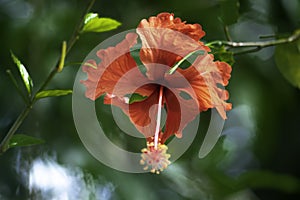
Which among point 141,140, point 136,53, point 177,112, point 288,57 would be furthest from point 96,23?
point 141,140

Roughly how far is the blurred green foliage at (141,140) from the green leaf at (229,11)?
424 millimetres

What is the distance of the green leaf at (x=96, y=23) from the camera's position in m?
0.65

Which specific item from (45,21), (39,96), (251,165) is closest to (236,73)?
(251,165)

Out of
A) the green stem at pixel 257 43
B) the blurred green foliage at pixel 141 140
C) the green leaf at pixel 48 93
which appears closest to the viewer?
the green leaf at pixel 48 93

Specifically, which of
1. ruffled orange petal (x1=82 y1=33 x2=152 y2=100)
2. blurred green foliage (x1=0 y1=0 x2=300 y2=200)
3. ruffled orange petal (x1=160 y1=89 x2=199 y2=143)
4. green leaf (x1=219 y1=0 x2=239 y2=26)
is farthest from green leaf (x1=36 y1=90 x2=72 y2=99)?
blurred green foliage (x1=0 y1=0 x2=300 y2=200)

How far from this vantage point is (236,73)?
1.44 m

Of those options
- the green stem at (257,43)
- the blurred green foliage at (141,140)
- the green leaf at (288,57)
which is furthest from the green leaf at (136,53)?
the blurred green foliage at (141,140)

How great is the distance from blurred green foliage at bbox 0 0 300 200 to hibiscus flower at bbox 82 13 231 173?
1.56 feet

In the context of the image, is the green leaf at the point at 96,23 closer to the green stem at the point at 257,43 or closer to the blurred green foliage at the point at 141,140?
the green stem at the point at 257,43

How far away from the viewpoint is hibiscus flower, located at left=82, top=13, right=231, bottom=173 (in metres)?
0.66

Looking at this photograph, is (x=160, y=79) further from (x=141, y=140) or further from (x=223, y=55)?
(x=141, y=140)

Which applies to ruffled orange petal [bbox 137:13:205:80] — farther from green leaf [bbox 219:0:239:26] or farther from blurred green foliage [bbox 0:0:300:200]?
blurred green foliage [bbox 0:0:300:200]

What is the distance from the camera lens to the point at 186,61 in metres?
0.69

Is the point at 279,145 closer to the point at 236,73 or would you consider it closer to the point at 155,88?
the point at 236,73
